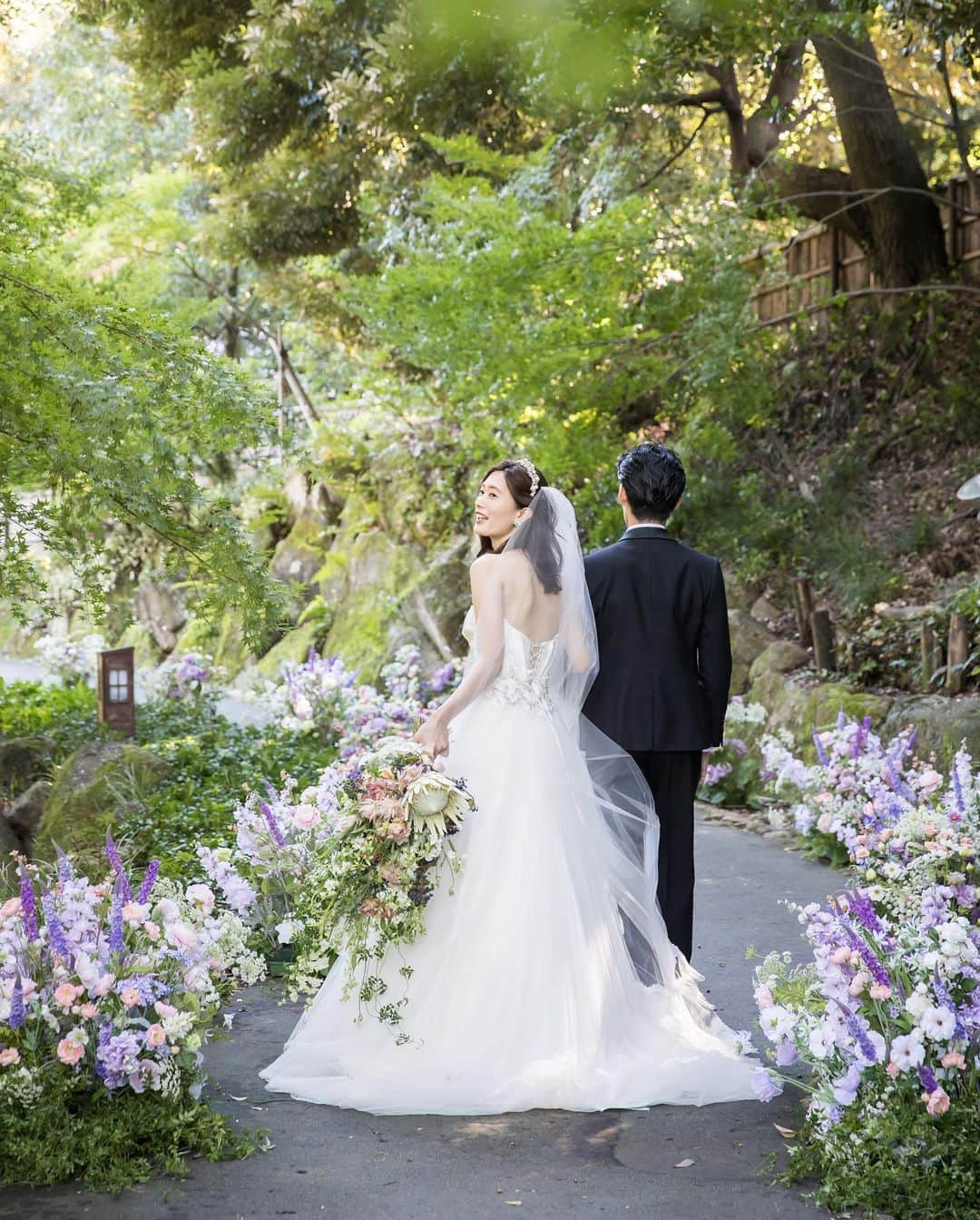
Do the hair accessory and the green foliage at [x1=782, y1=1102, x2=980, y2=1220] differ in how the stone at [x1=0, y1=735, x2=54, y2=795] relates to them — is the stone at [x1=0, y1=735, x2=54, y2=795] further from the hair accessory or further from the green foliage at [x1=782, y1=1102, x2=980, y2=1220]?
the green foliage at [x1=782, y1=1102, x2=980, y2=1220]

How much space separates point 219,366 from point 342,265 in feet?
39.2

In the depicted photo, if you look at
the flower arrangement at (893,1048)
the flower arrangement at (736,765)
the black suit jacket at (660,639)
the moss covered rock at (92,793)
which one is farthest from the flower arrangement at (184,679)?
the flower arrangement at (893,1048)

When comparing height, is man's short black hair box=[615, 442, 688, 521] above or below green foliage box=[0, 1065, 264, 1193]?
above

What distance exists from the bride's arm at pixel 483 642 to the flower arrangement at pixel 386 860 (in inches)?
7.7

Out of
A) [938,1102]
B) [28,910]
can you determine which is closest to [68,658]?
[28,910]

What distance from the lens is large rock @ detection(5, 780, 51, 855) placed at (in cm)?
866

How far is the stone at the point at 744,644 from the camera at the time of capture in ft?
34.9

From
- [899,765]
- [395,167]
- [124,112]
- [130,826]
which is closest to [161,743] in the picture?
[130,826]

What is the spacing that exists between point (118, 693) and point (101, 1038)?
6847mm

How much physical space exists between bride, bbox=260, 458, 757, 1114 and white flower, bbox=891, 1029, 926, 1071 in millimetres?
975

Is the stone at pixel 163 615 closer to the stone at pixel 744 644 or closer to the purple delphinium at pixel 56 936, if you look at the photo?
the stone at pixel 744 644

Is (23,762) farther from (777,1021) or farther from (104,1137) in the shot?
(777,1021)

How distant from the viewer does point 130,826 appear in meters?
7.45

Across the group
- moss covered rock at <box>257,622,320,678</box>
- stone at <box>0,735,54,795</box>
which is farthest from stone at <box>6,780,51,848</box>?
moss covered rock at <box>257,622,320,678</box>
